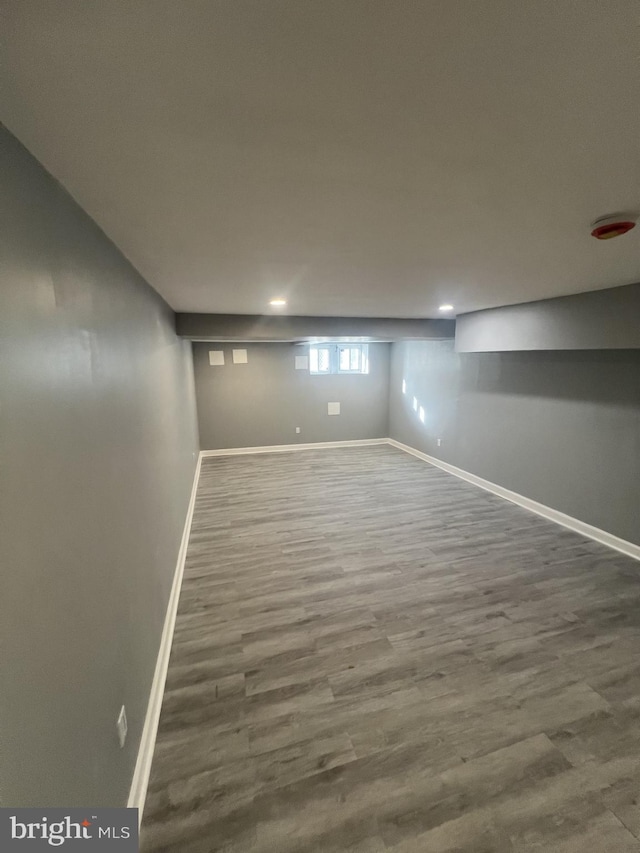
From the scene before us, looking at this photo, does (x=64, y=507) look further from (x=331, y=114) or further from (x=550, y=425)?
(x=550, y=425)

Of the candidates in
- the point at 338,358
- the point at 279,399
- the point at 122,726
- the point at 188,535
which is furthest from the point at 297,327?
the point at 122,726

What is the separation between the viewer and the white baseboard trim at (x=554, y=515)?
10.2 feet

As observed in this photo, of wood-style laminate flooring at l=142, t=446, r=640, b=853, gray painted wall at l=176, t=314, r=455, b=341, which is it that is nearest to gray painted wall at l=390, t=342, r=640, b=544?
wood-style laminate flooring at l=142, t=446, r=640, b=853

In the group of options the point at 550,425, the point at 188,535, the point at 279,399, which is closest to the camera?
the point at 188,535

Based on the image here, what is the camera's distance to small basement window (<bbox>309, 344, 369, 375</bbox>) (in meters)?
6.62

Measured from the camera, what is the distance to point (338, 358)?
675 centimetres

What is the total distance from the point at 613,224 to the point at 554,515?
342 cm

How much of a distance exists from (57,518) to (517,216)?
170cm

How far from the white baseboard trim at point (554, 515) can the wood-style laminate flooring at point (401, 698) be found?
16 cm

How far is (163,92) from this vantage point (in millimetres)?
608

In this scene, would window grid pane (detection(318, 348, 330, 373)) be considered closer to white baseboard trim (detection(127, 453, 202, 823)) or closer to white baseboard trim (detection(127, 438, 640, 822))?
white baseboard trim (detection(127, 438, 640, 822))

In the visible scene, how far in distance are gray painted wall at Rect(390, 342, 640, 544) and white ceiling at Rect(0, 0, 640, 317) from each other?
7.92ft

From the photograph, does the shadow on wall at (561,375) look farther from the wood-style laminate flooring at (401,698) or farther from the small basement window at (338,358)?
the small basement window at (338,358)

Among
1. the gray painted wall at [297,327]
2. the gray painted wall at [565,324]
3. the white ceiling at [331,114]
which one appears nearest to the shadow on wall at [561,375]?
the gray painted wall at [565,324]
